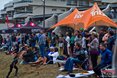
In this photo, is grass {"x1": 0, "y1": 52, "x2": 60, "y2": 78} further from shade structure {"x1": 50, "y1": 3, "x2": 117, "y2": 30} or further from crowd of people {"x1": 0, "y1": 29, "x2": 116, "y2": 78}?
shade structure {"x1": 50, "y1": 3, "x2": 117, "y2": 30}

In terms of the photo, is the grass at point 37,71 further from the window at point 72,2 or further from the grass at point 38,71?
the window at point 72,2

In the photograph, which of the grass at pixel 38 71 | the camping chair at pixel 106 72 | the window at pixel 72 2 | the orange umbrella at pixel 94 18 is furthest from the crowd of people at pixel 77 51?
the window at pixel 72 2

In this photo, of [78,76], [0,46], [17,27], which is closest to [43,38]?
[78,76]

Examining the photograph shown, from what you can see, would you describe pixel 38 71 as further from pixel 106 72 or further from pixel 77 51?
pixel 106 72

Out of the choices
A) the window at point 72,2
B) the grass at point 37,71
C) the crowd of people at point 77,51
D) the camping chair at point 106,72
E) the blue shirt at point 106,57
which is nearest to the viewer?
the camping chair at point 106,72

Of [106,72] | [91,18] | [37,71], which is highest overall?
[91,18]

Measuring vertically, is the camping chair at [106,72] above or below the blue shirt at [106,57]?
below

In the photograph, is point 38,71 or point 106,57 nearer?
point 106,57

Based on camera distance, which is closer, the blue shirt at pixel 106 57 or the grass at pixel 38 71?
the blue shirt at pixel 106 57

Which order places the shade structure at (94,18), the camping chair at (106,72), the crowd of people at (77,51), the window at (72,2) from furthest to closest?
1. the window at (72,2)
2. the shade structure at (94,18)
3. the crowd of people at (77,51)
4. the camping chair at (106,72)

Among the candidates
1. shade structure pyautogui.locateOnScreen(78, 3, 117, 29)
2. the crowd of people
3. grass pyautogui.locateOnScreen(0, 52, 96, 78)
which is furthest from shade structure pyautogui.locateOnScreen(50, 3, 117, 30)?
grass pyautogui.locateOnScreen(0, 52, 96, 78)

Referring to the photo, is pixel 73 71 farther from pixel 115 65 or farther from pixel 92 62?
pixel 115 65

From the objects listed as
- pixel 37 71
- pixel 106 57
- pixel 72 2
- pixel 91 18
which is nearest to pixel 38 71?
pixel 37 71

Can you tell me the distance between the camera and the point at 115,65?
2.88 metres
